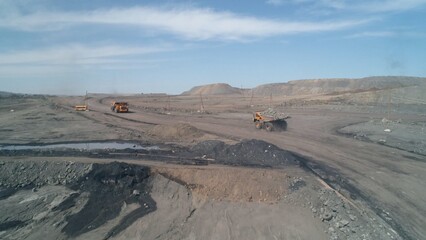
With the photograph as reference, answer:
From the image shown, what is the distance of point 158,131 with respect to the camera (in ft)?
99.7

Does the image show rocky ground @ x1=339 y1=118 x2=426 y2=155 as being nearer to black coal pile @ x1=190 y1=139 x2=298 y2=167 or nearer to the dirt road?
the dirt road

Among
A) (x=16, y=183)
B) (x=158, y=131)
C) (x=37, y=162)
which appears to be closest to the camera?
(x=16, y=183)

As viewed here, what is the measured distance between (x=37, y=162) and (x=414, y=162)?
68.2ft

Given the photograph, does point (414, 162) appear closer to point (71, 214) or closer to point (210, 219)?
point (210, 219)

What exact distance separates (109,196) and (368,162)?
14064mm

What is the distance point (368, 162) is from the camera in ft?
66.2

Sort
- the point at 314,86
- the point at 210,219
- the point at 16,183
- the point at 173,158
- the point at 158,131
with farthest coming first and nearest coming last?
the point at 314,86 < the point at 158,131 < the point at 173,158 < the point at 16,183 < the point at 210,219

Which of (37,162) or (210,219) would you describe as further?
(37,162)

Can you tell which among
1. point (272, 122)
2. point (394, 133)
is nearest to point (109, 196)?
point (272, 122)

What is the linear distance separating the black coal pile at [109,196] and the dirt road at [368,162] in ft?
30.7

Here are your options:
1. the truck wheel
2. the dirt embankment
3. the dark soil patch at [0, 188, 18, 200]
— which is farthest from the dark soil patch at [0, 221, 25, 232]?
the truck wheel

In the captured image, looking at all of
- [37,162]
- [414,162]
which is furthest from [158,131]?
[414,162]

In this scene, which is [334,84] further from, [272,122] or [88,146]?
[88,146]

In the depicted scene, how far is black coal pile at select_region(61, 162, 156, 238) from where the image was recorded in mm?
13502
